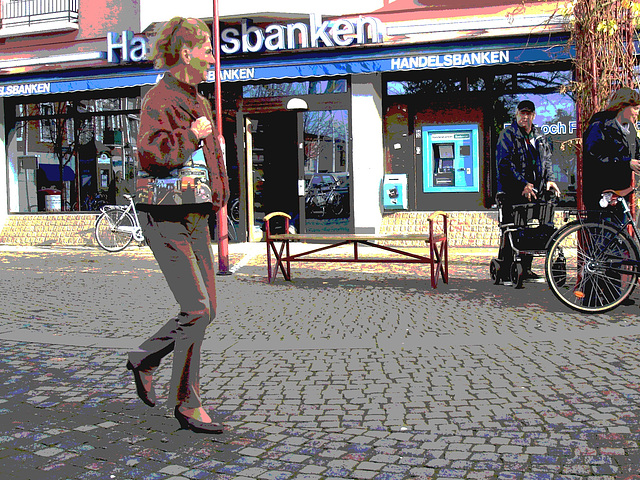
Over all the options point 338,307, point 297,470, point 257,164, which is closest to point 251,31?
point 257,164

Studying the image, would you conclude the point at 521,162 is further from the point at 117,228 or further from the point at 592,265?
the point at 117,228

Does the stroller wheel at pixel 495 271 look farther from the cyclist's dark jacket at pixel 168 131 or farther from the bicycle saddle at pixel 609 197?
the cyclist's dark jacket at pixel 168 131

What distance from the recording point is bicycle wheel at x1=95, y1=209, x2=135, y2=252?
48.6ft

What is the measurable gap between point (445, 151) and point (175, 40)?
11.6 metres

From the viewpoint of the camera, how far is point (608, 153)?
6.77m

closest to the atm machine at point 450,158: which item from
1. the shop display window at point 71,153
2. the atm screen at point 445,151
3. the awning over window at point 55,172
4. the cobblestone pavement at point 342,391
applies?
the atm screen at point 445,151

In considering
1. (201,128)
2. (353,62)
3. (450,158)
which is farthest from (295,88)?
(201,128)

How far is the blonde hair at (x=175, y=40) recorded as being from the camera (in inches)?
139

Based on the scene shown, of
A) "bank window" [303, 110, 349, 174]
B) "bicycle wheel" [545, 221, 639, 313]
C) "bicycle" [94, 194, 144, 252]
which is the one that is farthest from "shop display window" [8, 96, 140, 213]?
"bicycle wheel" [545, 221, 639, 313]

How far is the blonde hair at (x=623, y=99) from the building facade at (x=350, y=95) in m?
6.57

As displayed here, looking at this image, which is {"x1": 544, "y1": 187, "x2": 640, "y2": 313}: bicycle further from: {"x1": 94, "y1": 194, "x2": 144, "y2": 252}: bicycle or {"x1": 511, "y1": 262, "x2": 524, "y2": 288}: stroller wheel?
{"x1": 94, "y1": 194, "x2": 144, "y2": 252}: bicycle

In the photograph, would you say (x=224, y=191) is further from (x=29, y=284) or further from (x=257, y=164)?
(x=257, y=164)

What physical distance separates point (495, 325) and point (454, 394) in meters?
2.10

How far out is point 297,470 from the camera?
3.08 meters
